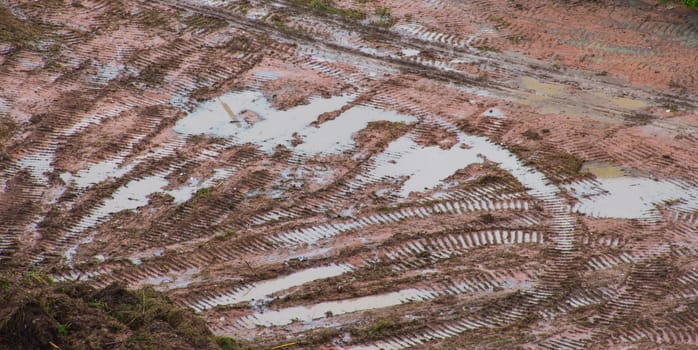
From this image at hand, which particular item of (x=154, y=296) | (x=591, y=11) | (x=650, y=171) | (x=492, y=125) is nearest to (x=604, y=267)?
(x=650, y=171)

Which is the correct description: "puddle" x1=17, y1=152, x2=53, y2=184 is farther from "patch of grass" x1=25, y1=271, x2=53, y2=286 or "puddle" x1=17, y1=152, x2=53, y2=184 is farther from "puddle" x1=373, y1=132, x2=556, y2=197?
"puddle" x1=373, y1=132, x2=556, y2=197

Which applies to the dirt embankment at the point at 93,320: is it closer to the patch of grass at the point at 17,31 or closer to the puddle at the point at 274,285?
the puddle at the point at 274,285

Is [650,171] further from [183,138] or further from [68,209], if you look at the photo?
[68,209]

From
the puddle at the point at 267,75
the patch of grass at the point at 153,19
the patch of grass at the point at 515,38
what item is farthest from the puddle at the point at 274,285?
the patch of grass at the point at 153,19

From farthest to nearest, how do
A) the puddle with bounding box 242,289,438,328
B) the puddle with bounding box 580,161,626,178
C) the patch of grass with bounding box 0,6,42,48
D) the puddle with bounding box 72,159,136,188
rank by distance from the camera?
1. the patch of grass with bounding box 0,6,42,48
2. the puddle with bounding box 580,161,626,178
3. the puddle with bounding box 72,159,136,188
4. the puddle with bounding box 242,289,438,328

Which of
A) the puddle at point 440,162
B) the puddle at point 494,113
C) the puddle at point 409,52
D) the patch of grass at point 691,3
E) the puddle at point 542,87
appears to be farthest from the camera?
the patch of grass at point 691,3

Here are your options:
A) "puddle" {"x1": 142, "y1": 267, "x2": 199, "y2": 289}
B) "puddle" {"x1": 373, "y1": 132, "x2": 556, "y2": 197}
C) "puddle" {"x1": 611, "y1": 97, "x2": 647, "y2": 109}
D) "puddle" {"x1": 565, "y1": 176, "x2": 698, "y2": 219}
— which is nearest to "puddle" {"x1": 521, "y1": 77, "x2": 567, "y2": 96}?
"puddle" {"x1": 611, "y1": 97, "x2": 647, "y2": 109}

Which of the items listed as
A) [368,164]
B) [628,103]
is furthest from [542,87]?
[368,164]
